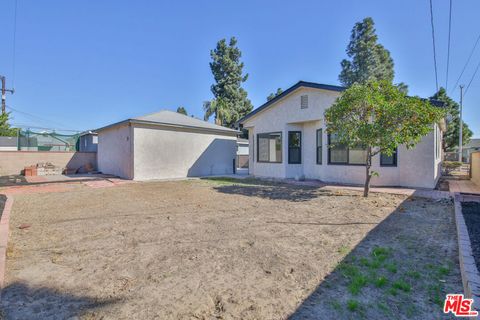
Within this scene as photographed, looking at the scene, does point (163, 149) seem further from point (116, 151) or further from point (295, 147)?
point (295, 147)

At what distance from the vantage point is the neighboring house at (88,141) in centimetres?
2052

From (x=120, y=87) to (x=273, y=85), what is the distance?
762 inches

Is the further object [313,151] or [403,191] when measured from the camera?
[313,151]

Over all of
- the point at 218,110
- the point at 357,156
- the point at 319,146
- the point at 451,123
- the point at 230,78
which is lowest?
the point at 357,156

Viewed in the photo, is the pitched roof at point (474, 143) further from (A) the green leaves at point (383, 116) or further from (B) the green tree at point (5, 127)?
(B) the green tree at point (5, 127)

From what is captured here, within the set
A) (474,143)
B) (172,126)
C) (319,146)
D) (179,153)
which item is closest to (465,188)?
(319,146)

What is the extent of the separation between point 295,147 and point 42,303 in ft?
37.3

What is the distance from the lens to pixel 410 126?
7203 millimetres

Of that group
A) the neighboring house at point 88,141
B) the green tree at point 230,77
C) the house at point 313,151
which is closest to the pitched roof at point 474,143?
the green tree at point 230,77

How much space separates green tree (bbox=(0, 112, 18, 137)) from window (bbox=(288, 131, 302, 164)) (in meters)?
33.7

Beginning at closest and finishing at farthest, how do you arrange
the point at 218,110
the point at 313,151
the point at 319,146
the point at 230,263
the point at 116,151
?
the point at 230,263
the point at 319,146
the point at 313,151
the point at 116,151
the point at 218,110

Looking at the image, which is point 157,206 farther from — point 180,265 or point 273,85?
point 273,85

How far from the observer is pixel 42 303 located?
95.6 inches

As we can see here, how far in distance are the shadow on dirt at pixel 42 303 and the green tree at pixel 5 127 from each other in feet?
119
